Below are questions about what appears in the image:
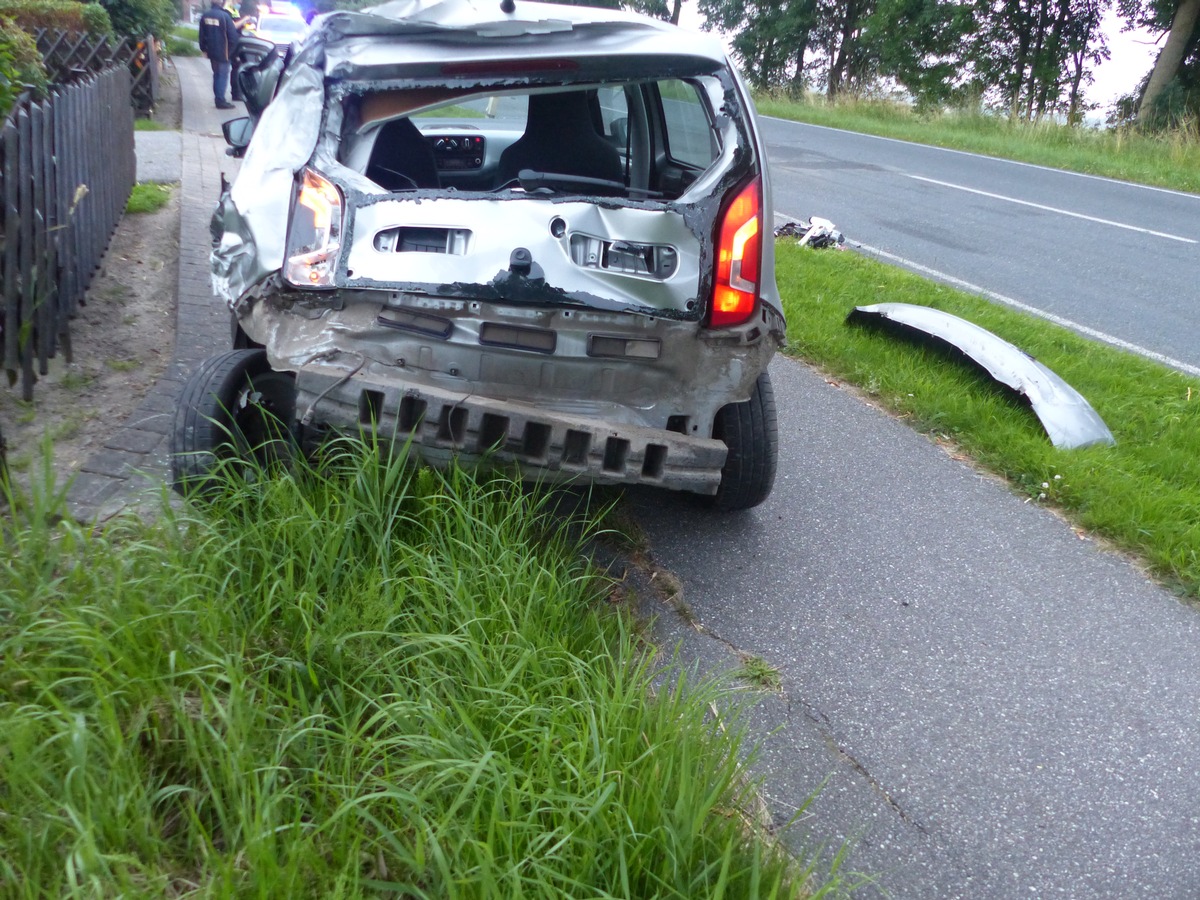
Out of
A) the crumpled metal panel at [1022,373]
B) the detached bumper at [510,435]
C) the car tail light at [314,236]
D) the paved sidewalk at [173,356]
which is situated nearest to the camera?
the detached bumper at [510,435]

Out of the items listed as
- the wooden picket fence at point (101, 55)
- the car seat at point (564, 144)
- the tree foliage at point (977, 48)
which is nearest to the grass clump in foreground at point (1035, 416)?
the car seat at point (564, 144)

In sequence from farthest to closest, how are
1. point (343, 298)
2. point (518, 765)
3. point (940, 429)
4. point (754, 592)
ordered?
1. point (940, 429)
2. point (754, 592)
3. point (343, 298)
4. point (518, 765)

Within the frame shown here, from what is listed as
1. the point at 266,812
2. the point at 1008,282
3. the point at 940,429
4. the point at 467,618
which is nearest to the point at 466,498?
the point at 467,618

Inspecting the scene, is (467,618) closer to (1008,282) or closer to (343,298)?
(343,298)

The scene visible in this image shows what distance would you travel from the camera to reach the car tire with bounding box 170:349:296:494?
332cm

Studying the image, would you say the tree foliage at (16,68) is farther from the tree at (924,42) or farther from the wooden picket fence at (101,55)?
the tree at (924,42)

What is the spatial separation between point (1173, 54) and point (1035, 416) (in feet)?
80.4

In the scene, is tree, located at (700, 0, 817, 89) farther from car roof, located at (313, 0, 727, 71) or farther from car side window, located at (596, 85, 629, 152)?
car roof, located at (313, 0, 727, 71)

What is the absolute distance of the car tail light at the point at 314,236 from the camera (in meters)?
3.27

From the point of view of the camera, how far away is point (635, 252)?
11.0 ft

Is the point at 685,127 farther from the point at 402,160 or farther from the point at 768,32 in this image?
the point at 768,32

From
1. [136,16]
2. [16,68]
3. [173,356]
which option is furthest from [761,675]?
[136,16]

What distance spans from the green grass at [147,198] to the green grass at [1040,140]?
540 inches

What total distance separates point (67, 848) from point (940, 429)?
4288 mm
